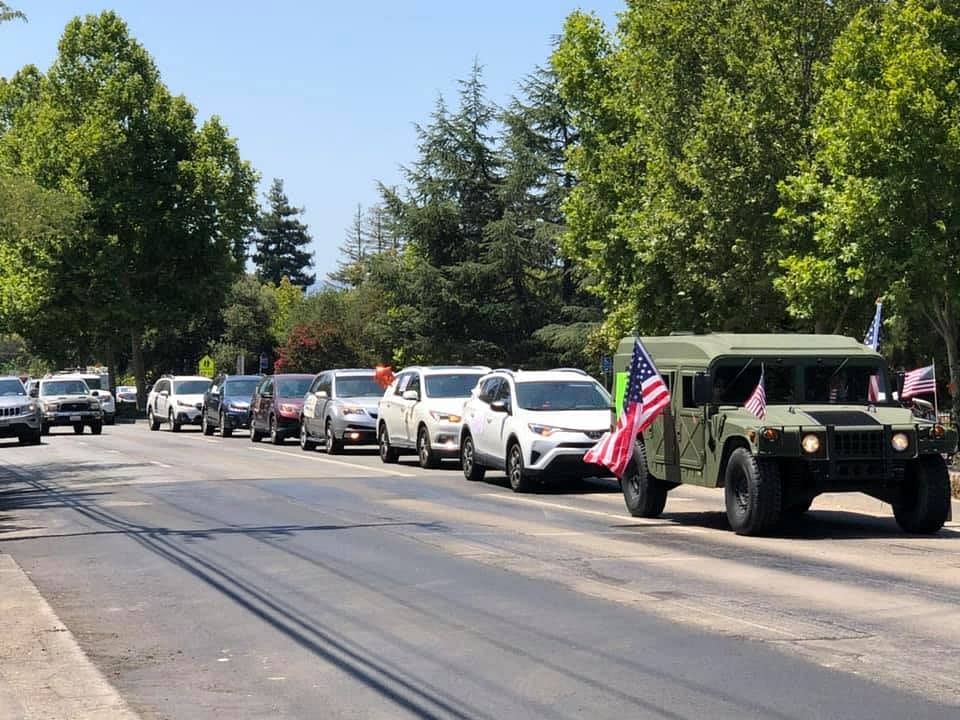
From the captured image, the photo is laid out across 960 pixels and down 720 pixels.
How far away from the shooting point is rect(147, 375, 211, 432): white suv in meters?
51.7

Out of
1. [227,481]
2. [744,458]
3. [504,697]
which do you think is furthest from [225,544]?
[227,481]

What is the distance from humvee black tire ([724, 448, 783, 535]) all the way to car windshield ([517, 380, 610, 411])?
24.7ft

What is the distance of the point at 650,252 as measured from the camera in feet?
136

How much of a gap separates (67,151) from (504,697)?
63.2 m

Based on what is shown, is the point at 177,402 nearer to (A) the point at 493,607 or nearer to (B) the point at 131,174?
(B) the point at 131,174

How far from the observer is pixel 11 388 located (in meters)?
40.0

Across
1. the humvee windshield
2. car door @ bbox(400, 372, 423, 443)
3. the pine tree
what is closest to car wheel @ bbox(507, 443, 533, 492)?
car door @ bbox(400, 372, 423, 443)

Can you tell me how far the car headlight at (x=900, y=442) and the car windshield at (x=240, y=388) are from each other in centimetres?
3213

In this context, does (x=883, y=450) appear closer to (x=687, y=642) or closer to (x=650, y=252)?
(x=687, y=642)

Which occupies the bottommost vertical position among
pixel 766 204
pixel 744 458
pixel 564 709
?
pixel 564 709

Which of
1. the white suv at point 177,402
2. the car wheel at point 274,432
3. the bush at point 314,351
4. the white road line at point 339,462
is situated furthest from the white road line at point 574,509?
the bush at point 314,351

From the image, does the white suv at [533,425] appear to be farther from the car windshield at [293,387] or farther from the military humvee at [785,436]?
the car windshield at [293,387]

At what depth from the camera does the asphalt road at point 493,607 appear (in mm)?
7809

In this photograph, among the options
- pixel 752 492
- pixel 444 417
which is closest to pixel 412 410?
pixel 444 417
